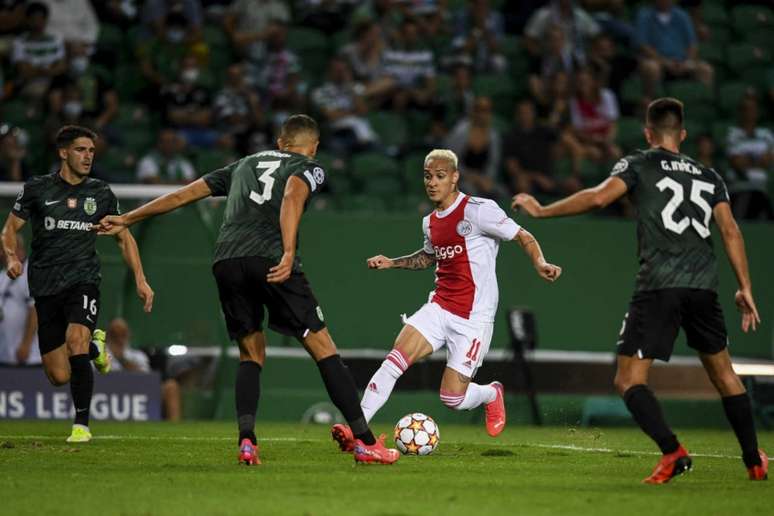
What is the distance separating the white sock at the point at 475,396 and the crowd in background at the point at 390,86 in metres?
6.15

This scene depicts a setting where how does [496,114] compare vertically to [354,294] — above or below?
above

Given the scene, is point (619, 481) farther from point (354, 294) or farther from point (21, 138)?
point (21, 138)

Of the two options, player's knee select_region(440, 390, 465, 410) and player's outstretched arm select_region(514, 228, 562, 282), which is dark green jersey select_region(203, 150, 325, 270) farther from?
player's knee select_region(440, 390, 465, 410)

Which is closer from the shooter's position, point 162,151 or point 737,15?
point 162,151

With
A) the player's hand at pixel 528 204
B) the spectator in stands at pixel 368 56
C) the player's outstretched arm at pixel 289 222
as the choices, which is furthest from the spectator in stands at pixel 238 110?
the player's hand at pixel 528 204

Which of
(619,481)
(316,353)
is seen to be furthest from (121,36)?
(619,481)

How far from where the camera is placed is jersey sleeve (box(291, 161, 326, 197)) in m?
9.33

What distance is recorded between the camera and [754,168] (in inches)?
742

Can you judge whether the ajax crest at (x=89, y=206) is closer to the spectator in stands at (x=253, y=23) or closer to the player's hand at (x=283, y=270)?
the player's hand at (x=283, y=270)

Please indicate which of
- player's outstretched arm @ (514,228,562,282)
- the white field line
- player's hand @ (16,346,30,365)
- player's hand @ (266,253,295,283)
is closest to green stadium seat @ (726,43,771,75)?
the white field line

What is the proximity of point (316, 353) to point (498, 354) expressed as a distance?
303 inches

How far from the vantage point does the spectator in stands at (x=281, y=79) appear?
740 inches

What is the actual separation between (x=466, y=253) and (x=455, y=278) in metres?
0.22

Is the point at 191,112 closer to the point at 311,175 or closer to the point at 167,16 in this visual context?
the point at 167,16
